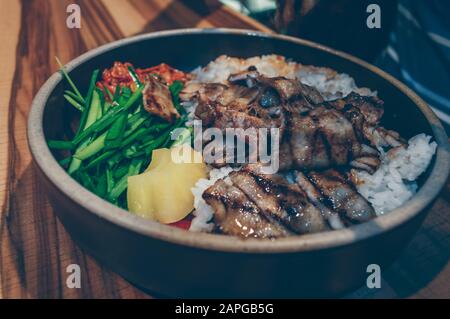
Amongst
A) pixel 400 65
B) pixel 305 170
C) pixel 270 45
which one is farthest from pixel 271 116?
pixel 400 65

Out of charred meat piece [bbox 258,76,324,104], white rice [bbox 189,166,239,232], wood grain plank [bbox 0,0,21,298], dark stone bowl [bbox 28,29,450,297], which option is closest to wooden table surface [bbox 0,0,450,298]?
wood grain plank [bbox 0,0,21,298]

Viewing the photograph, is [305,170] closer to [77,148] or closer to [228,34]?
[77,148]

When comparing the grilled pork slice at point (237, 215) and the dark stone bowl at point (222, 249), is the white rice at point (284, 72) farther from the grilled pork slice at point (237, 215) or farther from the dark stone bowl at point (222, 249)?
the grilled pork slice at point (237, 215)

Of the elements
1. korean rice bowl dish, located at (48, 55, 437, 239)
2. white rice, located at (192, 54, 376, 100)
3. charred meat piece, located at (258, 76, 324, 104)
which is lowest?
korean rice bowl dish, located at (48, 55, 437, 239)

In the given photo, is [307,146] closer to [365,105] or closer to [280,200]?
[280,200]

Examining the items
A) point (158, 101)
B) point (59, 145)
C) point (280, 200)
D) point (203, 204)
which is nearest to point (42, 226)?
point (59, 145)

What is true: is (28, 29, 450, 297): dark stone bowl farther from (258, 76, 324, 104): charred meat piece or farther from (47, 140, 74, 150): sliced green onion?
(258, 76, 324, 104): charred meat piece
